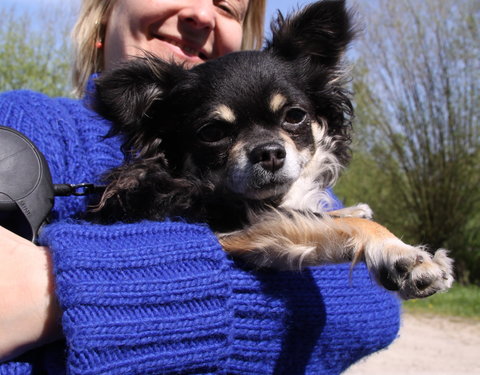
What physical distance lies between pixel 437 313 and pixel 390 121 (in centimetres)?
732

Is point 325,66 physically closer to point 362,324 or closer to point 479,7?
point 362,324

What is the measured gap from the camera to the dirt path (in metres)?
6.85

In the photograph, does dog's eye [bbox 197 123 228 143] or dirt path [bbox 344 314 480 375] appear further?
dirt path [bbox 344 314 480 375]

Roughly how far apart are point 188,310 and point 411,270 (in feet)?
2.48

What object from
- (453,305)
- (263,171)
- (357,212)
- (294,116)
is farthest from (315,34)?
(453,305)

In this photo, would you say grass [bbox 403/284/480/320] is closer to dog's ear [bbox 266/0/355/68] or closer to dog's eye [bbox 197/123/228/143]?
dog's ear [bbox 266/0/355/68]

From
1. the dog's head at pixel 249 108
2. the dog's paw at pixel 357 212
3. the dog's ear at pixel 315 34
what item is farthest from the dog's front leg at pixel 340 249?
the dog's ear at pixel 315 34

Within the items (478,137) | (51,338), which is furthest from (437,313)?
(51,338)

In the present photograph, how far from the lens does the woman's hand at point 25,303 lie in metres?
1.61

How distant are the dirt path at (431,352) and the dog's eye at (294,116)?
439 centimetres

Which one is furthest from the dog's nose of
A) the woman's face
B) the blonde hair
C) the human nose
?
the blonde hair

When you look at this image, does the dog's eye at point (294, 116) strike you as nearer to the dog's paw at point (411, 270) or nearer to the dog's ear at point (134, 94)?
the dog's ear at point (134, 94)

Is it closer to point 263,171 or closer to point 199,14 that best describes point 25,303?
point 263,171

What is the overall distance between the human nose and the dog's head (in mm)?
420
